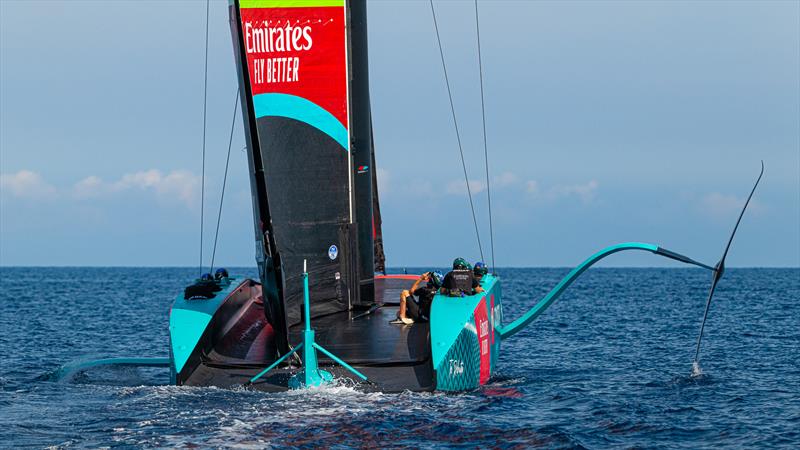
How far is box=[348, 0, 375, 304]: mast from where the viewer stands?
13539 millimetres

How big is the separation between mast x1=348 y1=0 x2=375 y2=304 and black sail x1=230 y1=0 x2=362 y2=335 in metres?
0.23

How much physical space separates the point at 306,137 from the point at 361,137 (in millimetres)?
1191

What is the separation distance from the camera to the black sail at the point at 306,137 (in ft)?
40.6

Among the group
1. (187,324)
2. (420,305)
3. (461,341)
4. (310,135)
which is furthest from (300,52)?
(461,341)

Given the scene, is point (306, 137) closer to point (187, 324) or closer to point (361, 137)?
point (361, 137)

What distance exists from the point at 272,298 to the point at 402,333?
219 centimetres

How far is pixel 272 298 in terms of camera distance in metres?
10.8

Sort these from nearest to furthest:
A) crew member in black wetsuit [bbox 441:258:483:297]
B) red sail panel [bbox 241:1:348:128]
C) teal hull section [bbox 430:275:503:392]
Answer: teal hull section [bbox 430:275:503:392] → crew member in black wetsuit [bbox 441:258:483:297] → red sail panel [bbox 241:1:348:128]

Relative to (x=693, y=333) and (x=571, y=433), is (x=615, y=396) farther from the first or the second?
(x=693, y=333)

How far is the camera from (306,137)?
41.5ft

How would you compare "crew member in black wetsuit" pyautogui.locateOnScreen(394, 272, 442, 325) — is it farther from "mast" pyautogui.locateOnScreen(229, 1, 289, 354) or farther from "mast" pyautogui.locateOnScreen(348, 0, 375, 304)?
"mast" pyautogui.locateOnScreen(229, 1, 289, 354)

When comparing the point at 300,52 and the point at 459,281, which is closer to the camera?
the point at 459,281

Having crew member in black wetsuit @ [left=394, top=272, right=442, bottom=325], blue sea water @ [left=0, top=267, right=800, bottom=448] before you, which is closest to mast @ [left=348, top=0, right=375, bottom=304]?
crew member in black wetsuit @ [left=394, top=272, right=442, bottom=325]

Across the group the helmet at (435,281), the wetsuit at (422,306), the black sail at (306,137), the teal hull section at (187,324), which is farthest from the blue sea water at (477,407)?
the black sail at (306,137)
